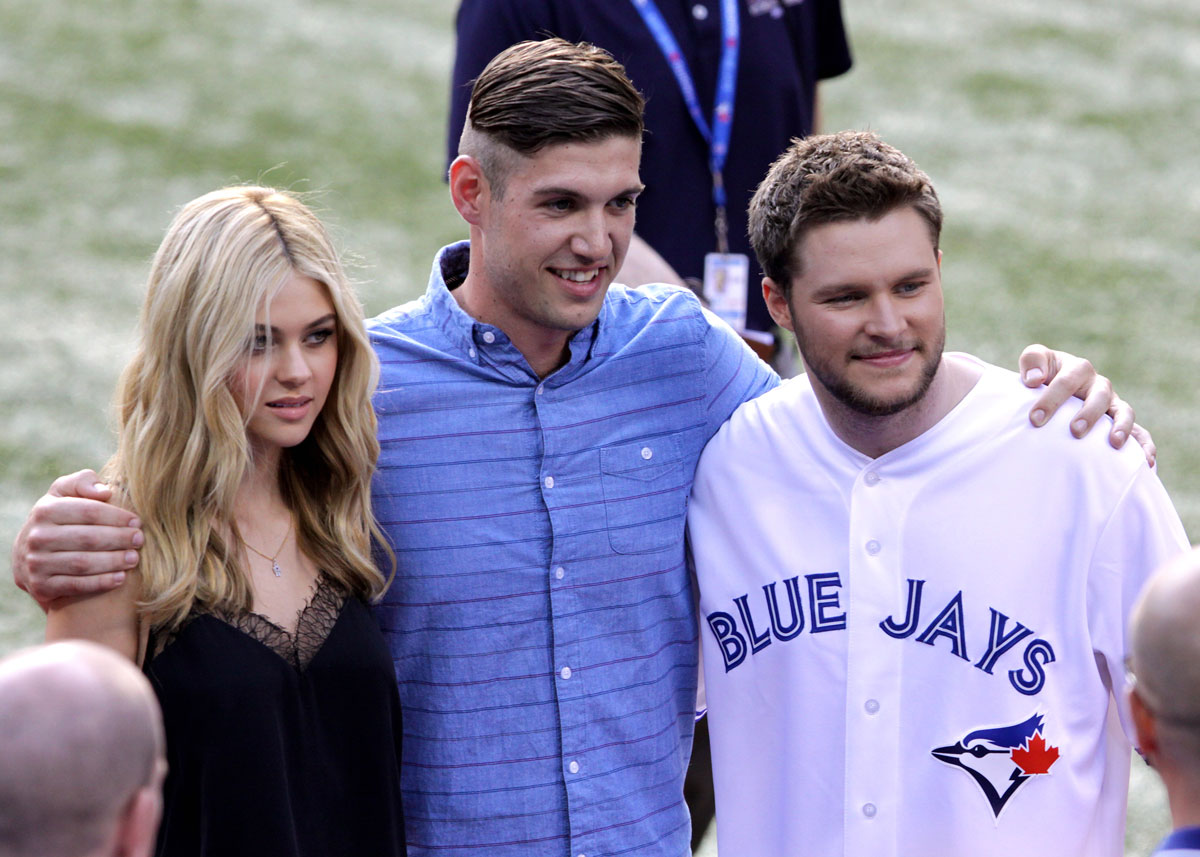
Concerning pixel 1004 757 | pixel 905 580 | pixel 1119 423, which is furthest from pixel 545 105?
pixel 1004 757

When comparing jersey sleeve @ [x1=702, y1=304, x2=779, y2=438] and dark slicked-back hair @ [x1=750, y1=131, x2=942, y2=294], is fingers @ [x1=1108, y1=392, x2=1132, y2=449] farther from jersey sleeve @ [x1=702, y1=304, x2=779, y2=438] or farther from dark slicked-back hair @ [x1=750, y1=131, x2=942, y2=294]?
jersey sleeve @ [x1=702, y1=304, x2=779, y2=438]

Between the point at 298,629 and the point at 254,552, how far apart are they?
0.58ft

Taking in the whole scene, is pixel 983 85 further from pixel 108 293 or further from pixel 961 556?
pixel 961 556

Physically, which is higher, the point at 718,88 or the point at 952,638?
the point at 718,88

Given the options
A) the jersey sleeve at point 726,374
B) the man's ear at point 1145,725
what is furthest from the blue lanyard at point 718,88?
the man's ear at point 1145,725

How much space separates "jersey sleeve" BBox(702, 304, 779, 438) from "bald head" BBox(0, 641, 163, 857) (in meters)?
1.55

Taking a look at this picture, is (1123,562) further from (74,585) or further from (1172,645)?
(74,585)

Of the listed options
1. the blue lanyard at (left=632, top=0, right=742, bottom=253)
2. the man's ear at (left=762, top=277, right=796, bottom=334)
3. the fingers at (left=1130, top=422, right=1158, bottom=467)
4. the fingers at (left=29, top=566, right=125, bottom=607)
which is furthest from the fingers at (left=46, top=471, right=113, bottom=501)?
the blue lanyard at (left=632, top=0, right=742, bottom=253)

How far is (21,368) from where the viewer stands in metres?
8.00

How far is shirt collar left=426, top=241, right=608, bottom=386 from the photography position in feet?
9.65

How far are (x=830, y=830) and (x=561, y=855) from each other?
19.9 inches

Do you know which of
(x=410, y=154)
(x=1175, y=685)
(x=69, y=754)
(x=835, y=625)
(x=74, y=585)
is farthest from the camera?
(x=410, y=154)

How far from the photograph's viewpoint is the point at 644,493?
299cm

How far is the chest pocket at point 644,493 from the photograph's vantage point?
2.96 metres
